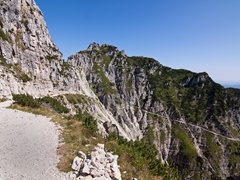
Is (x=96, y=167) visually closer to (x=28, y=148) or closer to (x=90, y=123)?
(x=28, y=148)

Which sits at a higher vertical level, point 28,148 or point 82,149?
point 28,148

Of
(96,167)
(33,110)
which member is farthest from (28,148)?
(33,110)

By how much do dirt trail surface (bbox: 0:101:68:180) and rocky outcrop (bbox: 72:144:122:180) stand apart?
1.30 m

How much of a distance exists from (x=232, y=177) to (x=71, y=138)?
193241 mm

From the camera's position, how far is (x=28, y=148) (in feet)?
55.0

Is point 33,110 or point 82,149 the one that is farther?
point 33,110

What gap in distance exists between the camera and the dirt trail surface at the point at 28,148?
13.0m

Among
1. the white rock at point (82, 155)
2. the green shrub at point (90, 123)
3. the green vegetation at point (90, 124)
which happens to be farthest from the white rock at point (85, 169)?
the green shrub at point (90, 123)

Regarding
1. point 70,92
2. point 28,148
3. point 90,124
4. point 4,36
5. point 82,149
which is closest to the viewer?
point 28,148

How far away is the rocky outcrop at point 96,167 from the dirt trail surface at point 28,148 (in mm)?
1301

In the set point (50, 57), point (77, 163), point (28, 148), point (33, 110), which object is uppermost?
point (50, 57)

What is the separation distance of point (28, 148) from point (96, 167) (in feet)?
24.8

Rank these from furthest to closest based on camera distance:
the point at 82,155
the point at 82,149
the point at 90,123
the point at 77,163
Answer: the point at 90,123
the point at 82,149
the point at 82,155
the point at 77,163

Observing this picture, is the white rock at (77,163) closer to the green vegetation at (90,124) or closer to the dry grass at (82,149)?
the dry grass at (82,149)
